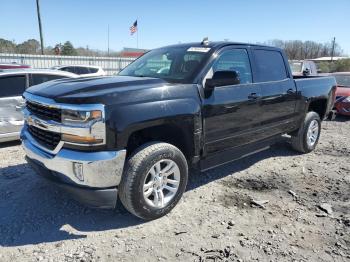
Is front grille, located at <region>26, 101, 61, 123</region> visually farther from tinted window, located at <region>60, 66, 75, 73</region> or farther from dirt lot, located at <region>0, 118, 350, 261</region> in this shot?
tinted window, located at <region>60, 66, 75, 73</region>

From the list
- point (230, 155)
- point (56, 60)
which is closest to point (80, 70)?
point (56, 60)

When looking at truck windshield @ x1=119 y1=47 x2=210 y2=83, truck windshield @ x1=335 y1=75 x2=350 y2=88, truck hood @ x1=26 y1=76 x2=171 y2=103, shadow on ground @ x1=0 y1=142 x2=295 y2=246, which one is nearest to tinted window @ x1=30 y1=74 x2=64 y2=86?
Answer: shadow on ground @ x1=0 y1=142 x2=295 y2=246

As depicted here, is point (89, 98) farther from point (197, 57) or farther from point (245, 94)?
point (245, 94)

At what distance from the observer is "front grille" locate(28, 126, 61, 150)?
3381mm

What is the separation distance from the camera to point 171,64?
14.4 feet

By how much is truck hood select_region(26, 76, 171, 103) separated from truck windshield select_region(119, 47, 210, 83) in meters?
0.35

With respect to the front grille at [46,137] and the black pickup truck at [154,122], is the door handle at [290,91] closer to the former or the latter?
the black pickup truck at [154,122]

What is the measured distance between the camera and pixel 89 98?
10.3 ft

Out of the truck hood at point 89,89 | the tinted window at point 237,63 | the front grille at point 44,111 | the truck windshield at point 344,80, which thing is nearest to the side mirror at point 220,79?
the tinted window at point 237,63

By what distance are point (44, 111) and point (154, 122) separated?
1138 millimetres

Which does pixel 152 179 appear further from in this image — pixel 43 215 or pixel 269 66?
pixel 269 66

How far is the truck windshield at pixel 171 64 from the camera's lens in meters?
4.10

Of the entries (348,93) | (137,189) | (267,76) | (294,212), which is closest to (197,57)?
(267,76)

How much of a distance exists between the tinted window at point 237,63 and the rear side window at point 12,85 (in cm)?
415
